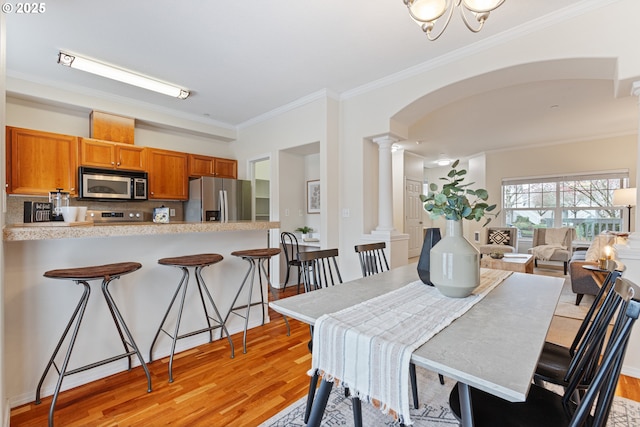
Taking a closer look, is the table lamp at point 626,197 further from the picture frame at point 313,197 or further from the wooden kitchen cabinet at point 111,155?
the wooden kitchen cabinet at point 111,155

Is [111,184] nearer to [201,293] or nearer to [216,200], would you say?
[216,200]

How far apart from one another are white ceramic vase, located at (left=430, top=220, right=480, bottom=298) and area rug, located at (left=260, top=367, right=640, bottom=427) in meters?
0.79

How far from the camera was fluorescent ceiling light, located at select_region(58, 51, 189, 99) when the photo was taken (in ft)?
9.39

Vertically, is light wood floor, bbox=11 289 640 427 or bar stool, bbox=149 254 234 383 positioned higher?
bar stool, bbox=149 254 234 383

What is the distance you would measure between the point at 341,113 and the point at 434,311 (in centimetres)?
319

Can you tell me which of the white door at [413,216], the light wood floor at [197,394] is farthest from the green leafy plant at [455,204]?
the white door at [413,216]

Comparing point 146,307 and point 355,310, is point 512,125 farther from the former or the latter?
point 146,307

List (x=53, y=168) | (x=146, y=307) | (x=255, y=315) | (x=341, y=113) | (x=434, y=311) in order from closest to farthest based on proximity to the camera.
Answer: (x=434, y=311) < (x=146, y=307) < (x=255, y=315) < (x=53, y=168) < (x=341, y=113)

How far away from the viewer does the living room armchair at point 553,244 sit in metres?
5.47

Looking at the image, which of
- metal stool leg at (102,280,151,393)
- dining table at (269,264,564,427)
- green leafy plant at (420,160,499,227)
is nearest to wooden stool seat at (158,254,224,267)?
metal stool leg at (102,280,151,393)

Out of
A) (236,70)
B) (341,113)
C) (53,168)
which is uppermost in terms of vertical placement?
(236,70)

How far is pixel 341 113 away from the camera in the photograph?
3.88m

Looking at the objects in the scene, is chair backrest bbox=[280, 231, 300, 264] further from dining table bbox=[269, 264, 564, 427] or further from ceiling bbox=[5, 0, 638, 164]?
dining table bbox=[269, 264, 564, 427]

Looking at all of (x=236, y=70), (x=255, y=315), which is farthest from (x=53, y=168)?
(x=255, y=315)
